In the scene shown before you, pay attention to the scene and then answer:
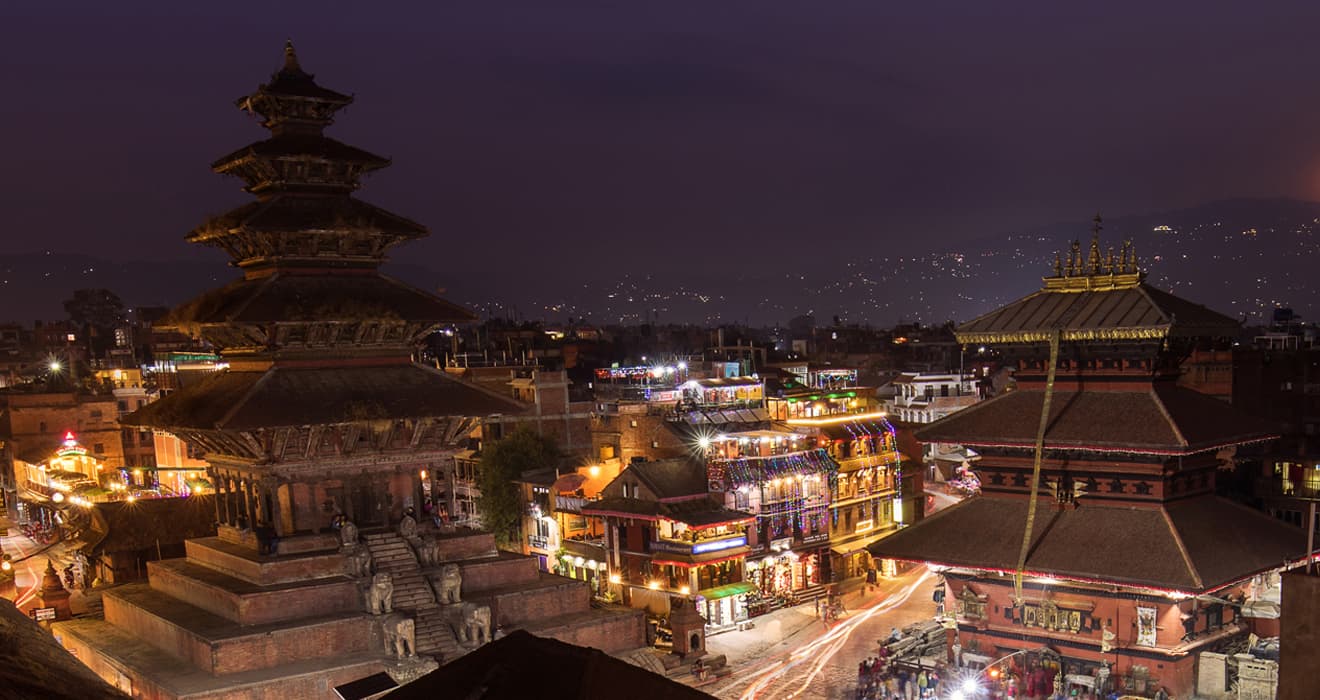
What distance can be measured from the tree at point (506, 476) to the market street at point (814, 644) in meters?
14.7

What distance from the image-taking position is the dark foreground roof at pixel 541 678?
680 centimetres

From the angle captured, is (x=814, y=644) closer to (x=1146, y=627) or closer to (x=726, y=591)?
(x=726, y=591)

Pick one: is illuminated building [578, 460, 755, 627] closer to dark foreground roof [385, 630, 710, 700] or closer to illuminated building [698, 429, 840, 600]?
illuminated building [698, 429, 840, 600]

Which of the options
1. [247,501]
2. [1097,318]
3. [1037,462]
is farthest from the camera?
[247,501]

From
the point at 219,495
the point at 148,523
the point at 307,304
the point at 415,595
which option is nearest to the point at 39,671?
the point at 415,595

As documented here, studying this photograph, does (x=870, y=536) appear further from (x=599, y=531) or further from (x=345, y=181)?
(x=345, y=181)

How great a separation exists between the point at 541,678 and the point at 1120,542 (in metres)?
17.1

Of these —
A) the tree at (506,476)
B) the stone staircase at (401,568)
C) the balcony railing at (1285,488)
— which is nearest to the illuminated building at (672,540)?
the tree at (506,476)

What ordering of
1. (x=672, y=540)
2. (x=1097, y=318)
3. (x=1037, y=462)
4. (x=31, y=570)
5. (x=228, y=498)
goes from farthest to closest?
1. (x=31, y=570)
2. (x=672, y=540)
3. (x=228, y=498)
4. (x=1037, y=462)
5. (x=1097, y=318)

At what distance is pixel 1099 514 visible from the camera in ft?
70.9

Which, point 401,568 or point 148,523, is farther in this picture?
point 148,523

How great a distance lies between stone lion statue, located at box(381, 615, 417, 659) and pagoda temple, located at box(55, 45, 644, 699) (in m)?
0.04

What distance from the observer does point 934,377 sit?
2901 inches

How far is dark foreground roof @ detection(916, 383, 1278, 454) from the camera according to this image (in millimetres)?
20688
